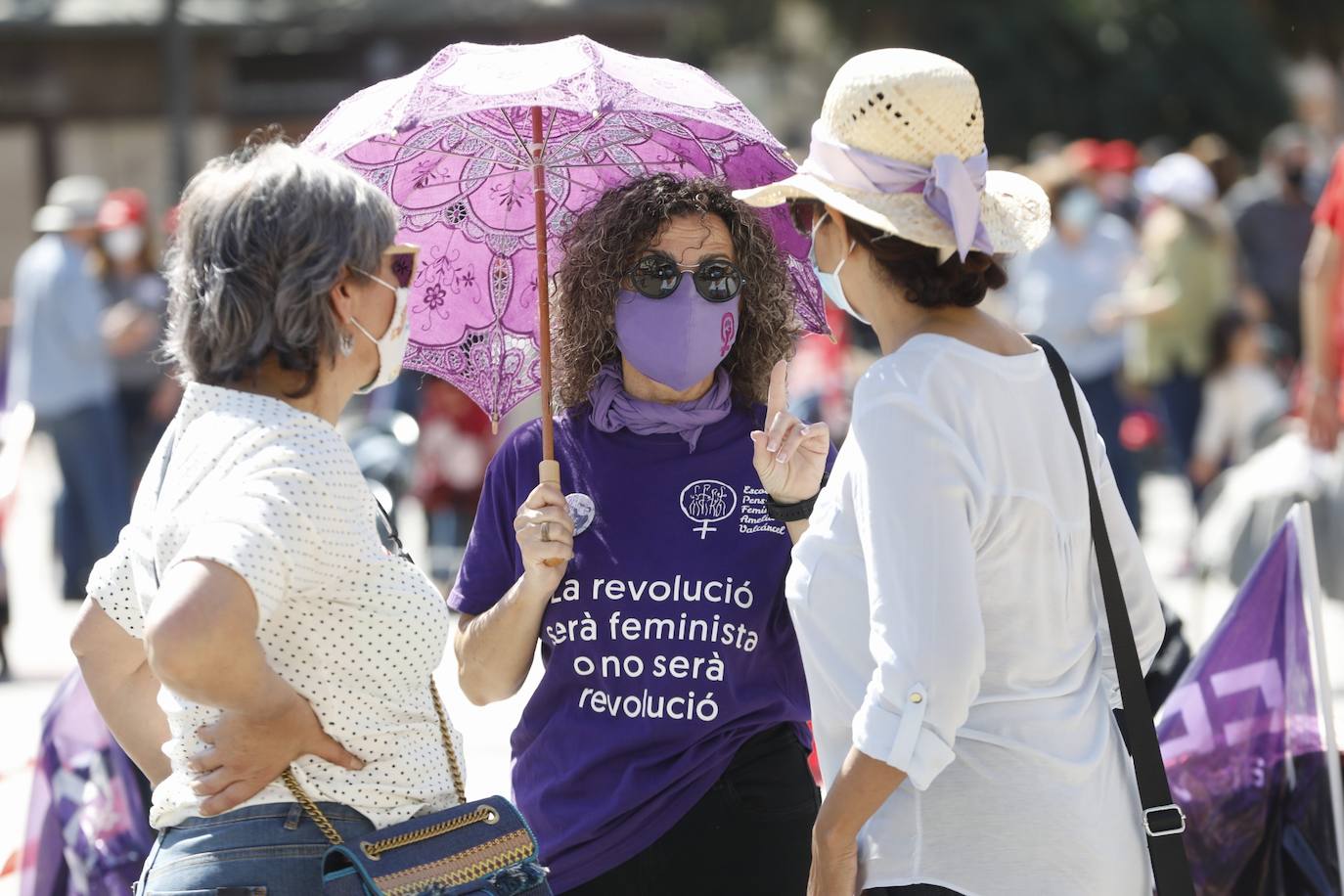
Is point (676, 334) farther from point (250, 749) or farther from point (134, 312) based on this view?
point (134, 312)

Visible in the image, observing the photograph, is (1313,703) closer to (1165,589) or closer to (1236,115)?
(1165,589)

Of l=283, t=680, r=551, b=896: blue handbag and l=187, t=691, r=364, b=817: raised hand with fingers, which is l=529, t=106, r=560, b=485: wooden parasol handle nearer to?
l=283, t=680, r=551, b=896: blue handbag

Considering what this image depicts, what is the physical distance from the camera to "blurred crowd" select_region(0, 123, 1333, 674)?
888cm

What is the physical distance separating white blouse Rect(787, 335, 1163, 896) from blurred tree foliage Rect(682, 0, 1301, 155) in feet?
92.0

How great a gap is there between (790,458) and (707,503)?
0.20 m

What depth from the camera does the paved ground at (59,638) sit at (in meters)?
5.57

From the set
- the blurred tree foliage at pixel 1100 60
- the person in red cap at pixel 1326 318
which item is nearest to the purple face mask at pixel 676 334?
the person in red cap at pixel 1326 318

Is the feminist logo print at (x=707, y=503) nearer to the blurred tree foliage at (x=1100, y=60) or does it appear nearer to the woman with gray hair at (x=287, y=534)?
the woman with gray hair at (x=287, y=534)

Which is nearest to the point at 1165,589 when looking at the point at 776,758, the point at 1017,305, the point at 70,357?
the point at 1017,305

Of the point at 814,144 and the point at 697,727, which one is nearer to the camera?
the point at 814,144

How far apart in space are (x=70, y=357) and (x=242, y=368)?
7038 millimetres

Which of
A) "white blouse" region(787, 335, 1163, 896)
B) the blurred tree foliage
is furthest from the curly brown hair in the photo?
the blurred tree foliage

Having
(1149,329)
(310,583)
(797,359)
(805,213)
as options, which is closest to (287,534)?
(310,583)

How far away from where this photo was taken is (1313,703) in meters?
3.37
